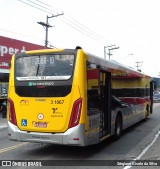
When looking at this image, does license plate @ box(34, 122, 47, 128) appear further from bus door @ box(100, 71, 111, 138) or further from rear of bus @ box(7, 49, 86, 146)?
bus door @ box(100, 71, 111, 138)

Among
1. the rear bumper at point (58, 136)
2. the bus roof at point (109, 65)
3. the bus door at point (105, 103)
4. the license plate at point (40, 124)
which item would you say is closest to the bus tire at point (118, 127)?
the bus door at point (105, 103)

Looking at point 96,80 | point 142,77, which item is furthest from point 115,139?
point 142,77

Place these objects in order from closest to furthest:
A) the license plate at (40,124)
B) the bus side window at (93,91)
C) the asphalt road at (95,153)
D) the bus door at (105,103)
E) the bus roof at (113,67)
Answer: the asphalt road at (95,153)
the license plate at (40,124)
the bus side window at (93,91)
the bus roof at (113,67)
the bus door at (105,103)

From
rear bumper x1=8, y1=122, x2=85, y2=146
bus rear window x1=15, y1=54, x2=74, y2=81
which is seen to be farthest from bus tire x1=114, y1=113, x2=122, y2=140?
bus rear window x1=15, y1=54, x2=74, y2=81

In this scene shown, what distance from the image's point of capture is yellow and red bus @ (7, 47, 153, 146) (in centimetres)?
865

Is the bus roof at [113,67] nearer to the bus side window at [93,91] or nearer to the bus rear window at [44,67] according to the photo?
the bus side window at [93,91]

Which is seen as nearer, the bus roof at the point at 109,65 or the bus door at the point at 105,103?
the bus roof at the point at 109,65

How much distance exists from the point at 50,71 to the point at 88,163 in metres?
2.72

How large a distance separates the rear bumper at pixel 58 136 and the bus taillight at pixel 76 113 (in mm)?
140

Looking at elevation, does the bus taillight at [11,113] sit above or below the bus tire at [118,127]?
above

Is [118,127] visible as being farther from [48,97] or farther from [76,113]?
[48,97]

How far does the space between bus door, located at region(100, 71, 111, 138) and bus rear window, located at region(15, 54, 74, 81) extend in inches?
68.1

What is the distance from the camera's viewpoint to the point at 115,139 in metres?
12.0

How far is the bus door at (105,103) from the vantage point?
10320 millimetres
